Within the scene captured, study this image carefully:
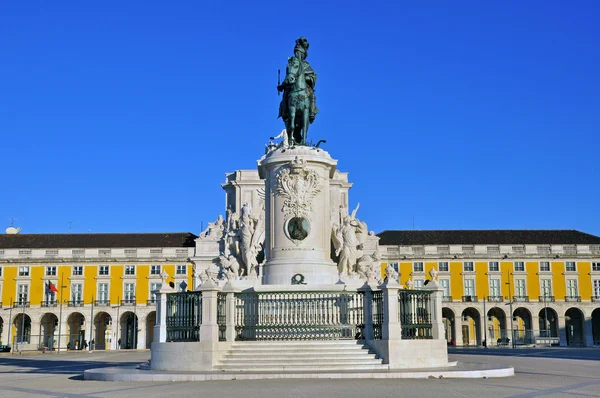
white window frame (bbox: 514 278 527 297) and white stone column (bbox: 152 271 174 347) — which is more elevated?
white window frame (bbox: 514 278 527 297)

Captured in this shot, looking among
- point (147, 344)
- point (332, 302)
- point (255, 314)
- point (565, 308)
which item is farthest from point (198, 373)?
point (565, 308)

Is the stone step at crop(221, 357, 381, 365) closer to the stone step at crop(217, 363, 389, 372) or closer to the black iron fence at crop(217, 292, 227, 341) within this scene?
the stone step at crop(217, 363, 389, 372)

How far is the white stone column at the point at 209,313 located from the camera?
57.5 ft

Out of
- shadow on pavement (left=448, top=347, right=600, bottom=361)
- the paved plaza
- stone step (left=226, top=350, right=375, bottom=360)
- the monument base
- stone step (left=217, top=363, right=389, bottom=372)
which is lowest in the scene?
shadow on pavement (left=448, top=347, right=600, bottom=361)

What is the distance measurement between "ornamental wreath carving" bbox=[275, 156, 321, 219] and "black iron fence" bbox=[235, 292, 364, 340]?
2995mm

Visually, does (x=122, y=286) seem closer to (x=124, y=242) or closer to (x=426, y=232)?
(x=124, y=242)

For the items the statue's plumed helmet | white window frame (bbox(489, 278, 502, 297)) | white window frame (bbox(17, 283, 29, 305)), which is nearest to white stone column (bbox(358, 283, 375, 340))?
the statue's plumed helmet

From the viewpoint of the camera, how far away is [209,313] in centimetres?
1783

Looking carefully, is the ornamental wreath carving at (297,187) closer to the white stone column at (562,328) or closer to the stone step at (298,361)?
the stone step at (298,361)

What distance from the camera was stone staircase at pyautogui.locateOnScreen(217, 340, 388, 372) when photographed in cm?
1667

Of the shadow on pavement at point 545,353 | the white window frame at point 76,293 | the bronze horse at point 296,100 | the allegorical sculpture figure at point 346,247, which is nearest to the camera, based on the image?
the bronze horse at point 296,100

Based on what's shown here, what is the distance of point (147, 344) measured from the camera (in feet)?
255

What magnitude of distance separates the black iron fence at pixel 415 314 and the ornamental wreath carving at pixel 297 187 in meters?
3.89

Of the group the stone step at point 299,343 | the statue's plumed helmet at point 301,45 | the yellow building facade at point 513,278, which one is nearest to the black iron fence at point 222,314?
the stone step at point 299,343
